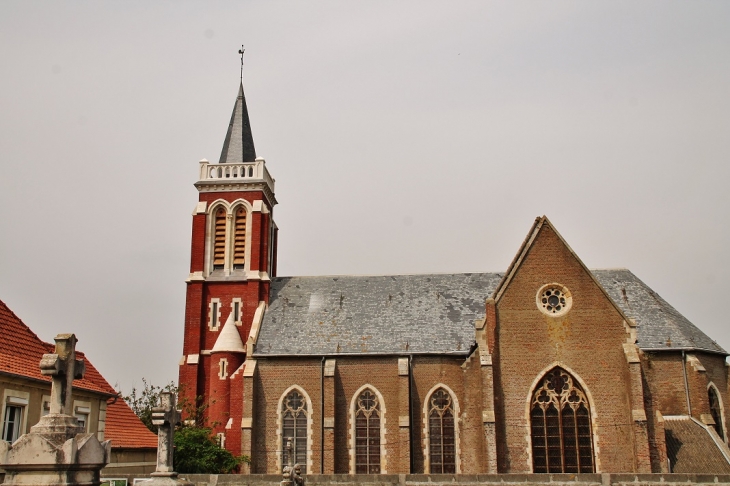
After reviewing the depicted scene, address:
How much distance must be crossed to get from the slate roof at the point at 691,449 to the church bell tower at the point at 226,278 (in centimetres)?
2060

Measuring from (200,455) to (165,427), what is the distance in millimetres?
19214

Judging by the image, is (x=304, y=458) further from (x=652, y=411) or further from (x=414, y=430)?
(x=652, y=411)

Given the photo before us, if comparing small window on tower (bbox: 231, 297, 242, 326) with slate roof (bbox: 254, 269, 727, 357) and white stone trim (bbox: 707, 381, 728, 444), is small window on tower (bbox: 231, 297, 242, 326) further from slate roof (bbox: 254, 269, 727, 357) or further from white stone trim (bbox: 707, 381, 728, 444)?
white stone trim (bbox: 707, 381, 728, 444)

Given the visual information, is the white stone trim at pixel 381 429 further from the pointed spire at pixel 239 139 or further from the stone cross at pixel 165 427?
the stone cross at pixel 165 427

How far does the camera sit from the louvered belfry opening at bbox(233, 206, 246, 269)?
41781 mm

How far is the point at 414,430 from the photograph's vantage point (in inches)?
1389

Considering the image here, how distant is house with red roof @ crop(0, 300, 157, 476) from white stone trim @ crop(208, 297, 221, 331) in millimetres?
8760

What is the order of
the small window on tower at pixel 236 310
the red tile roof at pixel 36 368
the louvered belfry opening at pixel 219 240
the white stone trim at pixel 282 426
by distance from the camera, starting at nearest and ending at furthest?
the red tile roof at pixel 36 368
the white stone trim at pixel 282 426
the small window on tower at pixel 236 310
the louvered belfry opening at pixel 219 240

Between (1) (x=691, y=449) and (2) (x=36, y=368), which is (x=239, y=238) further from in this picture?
(1) (x=691, y=449)

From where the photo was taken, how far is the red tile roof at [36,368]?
22.4 m

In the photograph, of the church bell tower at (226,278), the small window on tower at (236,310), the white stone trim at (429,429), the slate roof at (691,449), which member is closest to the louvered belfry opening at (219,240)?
the church bell tower at (226,278)

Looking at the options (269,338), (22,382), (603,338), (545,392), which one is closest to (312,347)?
(269,338)

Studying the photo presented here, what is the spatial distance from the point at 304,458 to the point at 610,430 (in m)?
14.7

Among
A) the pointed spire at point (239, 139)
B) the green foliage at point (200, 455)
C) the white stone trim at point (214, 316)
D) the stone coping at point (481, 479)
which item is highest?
the pointed spire at point (239, 139)
